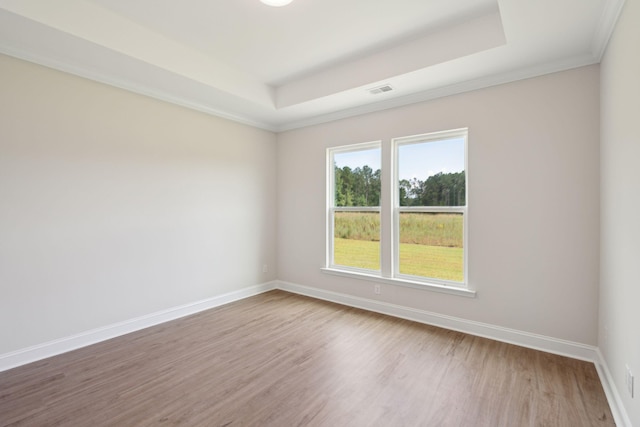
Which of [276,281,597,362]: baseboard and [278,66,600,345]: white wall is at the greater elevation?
[278,66,600,345]: white wall

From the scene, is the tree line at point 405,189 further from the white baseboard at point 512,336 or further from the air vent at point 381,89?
the white baseboard at point 512,336

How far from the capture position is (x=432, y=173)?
3.60 meters

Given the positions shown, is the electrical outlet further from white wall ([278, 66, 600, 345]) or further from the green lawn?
the green lawn

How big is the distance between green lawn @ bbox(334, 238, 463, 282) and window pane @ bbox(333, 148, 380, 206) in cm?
61

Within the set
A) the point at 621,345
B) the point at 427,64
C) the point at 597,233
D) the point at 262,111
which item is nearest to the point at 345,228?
the point at 262,111

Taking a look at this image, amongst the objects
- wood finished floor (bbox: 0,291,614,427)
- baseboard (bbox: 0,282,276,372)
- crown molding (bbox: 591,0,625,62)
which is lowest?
wood finished floor (bbox: 0,291,614,427)

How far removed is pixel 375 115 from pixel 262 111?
1.57m

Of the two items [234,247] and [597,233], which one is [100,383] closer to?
[234,247]

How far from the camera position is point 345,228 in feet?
14.4

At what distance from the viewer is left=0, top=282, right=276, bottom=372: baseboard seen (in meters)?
2.55

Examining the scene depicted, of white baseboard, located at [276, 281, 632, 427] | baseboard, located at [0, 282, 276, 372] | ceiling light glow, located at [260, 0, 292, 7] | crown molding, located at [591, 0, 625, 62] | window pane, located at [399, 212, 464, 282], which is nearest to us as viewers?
crown molding, located at [591, 0, 625, 62]

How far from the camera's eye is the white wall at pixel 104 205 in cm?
256

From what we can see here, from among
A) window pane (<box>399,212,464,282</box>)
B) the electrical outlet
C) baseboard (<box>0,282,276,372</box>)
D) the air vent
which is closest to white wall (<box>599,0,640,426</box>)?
the electrical outlet

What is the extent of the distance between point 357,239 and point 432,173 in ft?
4.54
